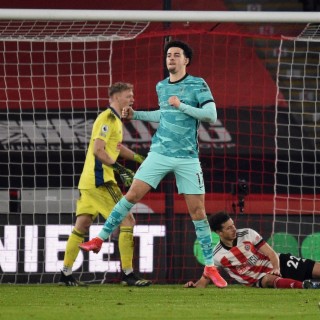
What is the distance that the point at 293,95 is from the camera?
15.0 metres

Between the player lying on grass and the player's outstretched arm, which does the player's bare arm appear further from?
the player's outstretched arm

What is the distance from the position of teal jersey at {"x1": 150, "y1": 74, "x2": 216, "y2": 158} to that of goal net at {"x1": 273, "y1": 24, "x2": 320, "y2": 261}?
7.93ft

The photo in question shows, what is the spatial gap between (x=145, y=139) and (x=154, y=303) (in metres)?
5.25

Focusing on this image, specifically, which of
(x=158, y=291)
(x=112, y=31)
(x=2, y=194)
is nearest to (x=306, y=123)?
(x=112, y=31)

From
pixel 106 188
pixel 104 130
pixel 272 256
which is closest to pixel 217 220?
pixel 272 256

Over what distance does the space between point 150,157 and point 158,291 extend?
1.12m

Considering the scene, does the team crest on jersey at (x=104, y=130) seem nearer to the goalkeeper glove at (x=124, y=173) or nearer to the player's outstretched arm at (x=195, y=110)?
the goalkeeper glove at (x=124, y=173)

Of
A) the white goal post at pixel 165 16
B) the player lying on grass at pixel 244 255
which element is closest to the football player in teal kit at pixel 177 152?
the player lying on grass at pixel 244 255

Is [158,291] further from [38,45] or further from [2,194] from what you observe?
[38,45]

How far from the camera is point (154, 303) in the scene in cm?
887

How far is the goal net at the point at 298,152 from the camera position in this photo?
12523 mm

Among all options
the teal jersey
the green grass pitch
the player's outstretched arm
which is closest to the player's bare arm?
the green grass pitch

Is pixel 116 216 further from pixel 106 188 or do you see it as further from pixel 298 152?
pixel 298 152

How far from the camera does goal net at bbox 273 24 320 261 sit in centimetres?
1252
